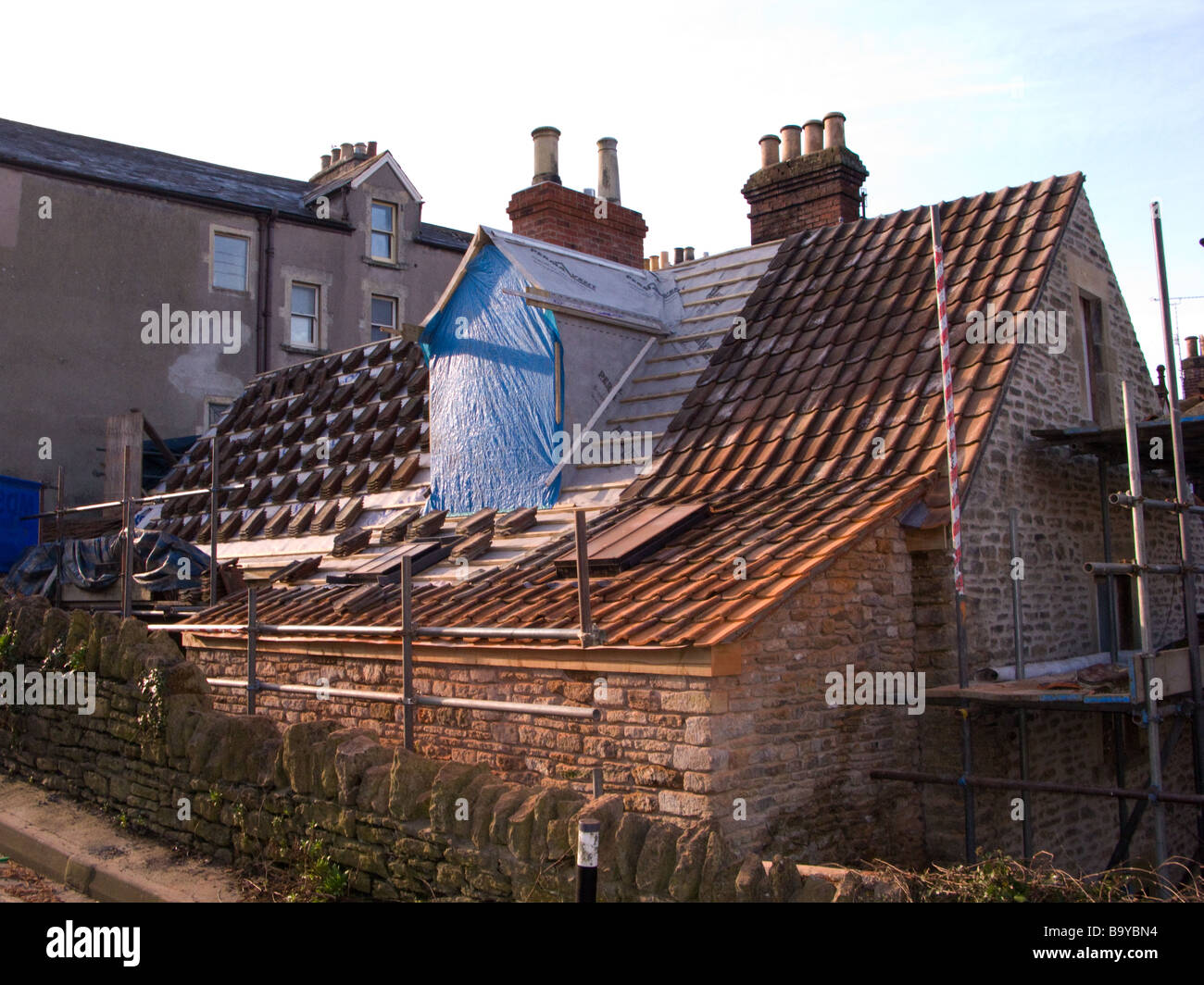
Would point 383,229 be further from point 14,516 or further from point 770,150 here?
point 770,150

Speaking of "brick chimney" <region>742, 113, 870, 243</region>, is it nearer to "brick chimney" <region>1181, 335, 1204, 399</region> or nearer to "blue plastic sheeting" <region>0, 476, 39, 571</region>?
"brick chimney" <region>1181, 335, 1204, 399</region>

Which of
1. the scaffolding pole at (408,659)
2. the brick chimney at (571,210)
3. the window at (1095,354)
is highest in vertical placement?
the brick chimney at (571,210)

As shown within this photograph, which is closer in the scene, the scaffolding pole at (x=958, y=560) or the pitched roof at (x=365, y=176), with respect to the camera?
the scaffolding pole at (x=958, y=560)

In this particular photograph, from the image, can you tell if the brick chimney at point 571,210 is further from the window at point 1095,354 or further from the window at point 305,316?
the window at point 305,316

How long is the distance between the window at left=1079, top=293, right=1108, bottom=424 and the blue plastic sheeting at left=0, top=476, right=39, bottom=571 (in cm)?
1556

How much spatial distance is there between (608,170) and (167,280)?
11.3 metres

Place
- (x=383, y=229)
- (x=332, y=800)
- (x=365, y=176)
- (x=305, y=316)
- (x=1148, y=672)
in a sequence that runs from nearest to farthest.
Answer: (x=1148, y=672) < (x=332, y=800) < (x=305, y=316) < (x=365, y=176) < (x=383, y=229)

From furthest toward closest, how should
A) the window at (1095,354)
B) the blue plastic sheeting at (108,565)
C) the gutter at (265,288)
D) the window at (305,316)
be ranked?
the window at (305,316), the gutter at (265,288), the blue plastic sheeting at (108,565), the window at (1095,354)

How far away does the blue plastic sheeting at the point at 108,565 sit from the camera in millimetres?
13766

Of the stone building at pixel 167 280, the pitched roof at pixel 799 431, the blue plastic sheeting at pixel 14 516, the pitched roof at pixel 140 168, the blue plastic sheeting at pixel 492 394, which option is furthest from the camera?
the pitched roof at pixel 140 168

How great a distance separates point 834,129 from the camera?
13836 mm

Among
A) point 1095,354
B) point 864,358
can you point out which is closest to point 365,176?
point 864,358

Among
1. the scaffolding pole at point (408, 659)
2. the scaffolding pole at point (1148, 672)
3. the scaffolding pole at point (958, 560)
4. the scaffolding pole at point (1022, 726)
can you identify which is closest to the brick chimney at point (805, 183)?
the scaffolding pole at point (958, 560)

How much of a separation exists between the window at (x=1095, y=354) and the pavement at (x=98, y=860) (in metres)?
9.51
